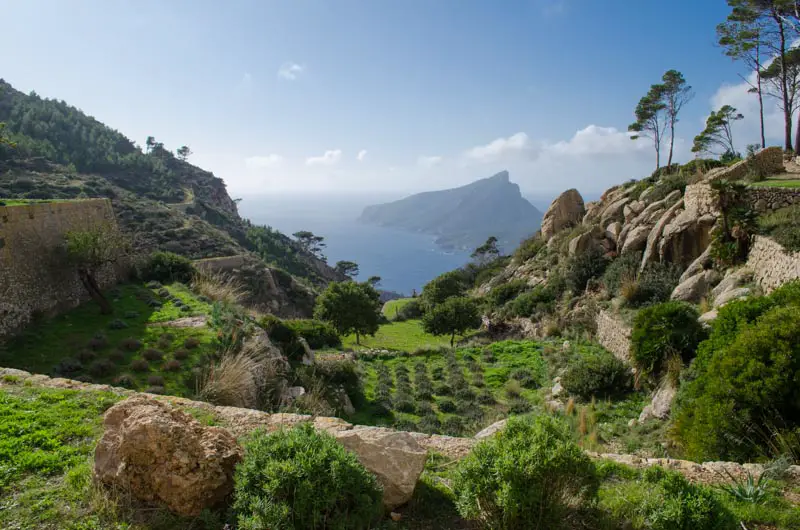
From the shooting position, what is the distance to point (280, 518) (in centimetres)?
284

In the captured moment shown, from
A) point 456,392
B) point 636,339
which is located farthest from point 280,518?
point 456,392

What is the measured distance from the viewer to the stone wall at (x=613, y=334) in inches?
492

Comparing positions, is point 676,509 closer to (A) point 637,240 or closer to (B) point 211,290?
(B) point 211,290

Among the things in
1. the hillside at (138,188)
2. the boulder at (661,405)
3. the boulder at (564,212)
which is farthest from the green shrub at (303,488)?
the boulder at (564,212)

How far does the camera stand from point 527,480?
3.02 m

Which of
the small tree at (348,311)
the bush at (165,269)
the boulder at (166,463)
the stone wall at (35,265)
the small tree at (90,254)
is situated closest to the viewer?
the boulder at (166,463)

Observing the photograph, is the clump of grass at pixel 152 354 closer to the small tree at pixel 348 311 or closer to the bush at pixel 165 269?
the bush at pixel 165 269

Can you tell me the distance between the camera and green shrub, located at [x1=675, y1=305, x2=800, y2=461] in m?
5.00

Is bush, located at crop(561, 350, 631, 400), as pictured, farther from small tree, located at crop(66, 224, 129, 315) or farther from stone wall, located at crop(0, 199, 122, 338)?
stone wall, located at crop(0, 199, 122, 338)

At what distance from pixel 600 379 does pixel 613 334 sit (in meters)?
4.33

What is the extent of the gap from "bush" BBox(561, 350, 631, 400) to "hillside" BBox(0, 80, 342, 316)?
28423 millimetres

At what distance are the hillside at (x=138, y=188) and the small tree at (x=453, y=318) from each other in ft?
54.4

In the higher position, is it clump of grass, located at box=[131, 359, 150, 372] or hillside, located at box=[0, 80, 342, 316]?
hillside, located at box=[0, 80, 342, 316]

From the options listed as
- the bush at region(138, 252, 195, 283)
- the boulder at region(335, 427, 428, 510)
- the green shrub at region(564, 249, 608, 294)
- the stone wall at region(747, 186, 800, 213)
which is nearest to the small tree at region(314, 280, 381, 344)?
the bush at region(138, 252, 195, 283)
